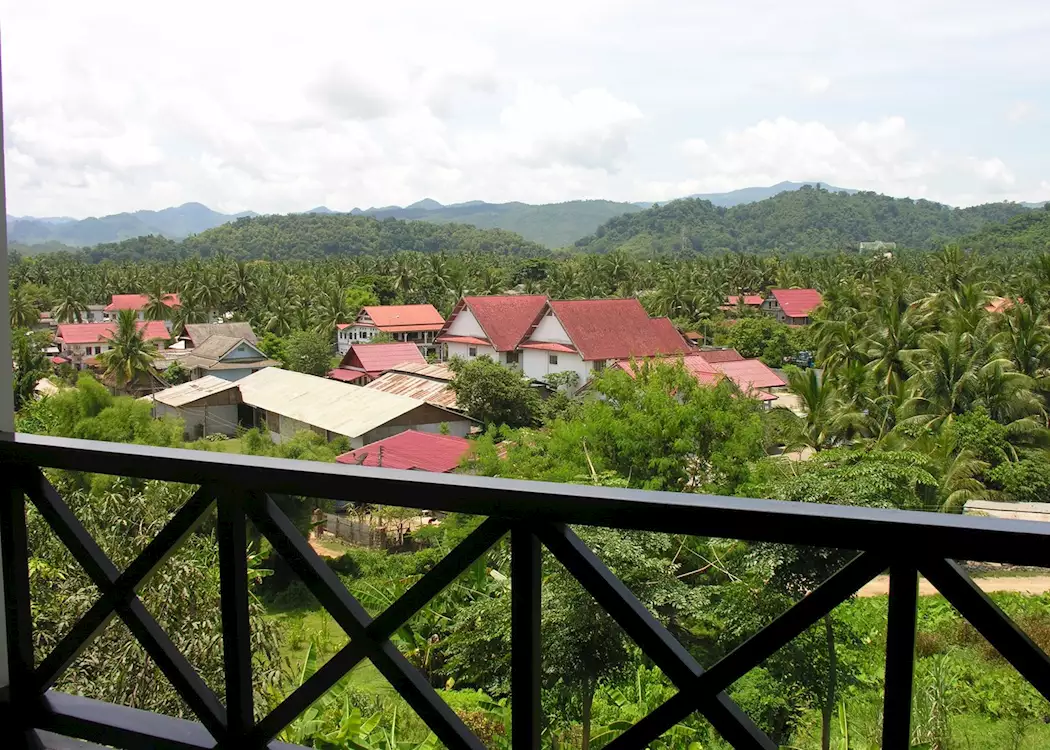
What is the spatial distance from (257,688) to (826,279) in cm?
3108

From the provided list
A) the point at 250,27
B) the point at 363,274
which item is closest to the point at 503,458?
the point at 250,27

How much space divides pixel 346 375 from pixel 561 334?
20.0ft

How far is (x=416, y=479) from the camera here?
0.97 m

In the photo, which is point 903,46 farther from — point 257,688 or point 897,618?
point 257,688

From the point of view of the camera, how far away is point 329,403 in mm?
17109

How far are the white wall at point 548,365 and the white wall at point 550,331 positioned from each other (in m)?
0.46

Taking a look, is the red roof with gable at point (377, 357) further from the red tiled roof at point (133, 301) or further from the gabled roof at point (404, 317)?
the red tiled roof at point (133, 301)

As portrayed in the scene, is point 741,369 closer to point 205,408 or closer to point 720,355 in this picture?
point 720,355

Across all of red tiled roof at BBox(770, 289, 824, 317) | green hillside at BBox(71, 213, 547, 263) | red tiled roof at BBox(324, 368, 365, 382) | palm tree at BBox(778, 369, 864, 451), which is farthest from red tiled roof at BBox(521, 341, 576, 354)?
green hillside at BBox(71, 213, 547, 263)

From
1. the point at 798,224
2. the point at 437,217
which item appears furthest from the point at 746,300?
the point at 437,217

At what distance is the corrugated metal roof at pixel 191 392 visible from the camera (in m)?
18.9

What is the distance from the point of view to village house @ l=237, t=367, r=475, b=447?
15.7 meters

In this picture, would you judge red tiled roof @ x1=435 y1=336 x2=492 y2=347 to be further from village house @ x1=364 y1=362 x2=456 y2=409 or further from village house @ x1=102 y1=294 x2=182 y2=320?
village house @ x1=102 y1=294 x2=182 y2=320

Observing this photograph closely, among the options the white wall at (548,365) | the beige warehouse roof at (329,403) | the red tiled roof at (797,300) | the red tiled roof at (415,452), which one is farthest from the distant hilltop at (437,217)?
the red tiled roof at (415,452)
